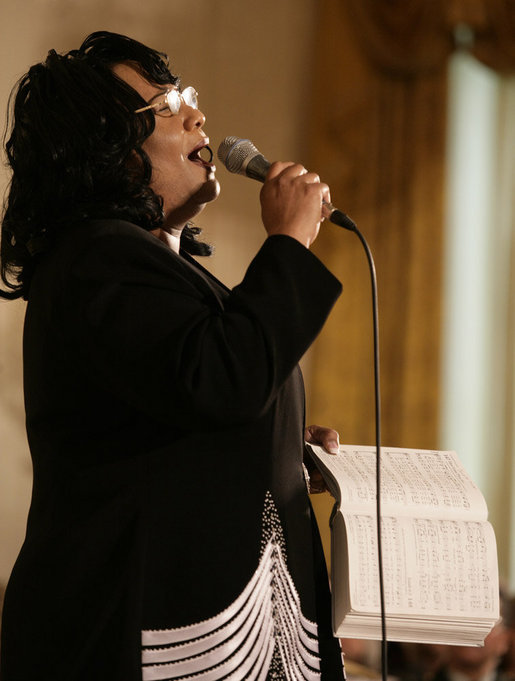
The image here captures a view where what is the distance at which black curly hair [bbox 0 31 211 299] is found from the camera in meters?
1.28

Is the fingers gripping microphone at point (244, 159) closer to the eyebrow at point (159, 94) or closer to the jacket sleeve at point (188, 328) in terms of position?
the eyebrow at point (159, 94)

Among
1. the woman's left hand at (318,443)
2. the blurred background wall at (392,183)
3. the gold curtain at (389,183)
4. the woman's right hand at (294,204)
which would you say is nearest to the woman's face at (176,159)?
the woman's right hand at (294,204)

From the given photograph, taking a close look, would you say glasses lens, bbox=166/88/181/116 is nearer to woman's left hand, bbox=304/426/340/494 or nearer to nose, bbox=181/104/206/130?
nose, bbox=181/104/206/130

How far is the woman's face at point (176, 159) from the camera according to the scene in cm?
137

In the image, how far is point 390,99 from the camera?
11.6ft

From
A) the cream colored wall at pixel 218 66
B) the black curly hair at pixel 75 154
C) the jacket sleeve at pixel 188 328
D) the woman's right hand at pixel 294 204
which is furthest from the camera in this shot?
the cream colored wall at pixel 218 66

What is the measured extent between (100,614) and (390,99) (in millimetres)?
2853

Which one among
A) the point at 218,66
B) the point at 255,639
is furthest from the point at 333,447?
the point at 218,66

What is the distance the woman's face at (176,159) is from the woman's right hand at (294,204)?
188 millimetres

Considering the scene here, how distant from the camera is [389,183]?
11.5 feet

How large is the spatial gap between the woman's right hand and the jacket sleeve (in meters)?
0.04

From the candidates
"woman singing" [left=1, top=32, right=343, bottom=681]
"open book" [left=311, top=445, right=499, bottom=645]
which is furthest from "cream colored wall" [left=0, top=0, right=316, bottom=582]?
"open book" [left=311, top=445, right=499, bottom=645]

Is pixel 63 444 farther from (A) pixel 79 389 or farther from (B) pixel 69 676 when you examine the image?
(B) pixel 69 676

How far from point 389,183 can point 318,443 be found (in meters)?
2.21
